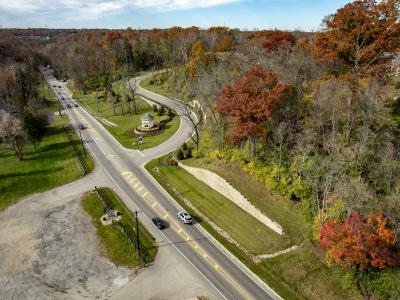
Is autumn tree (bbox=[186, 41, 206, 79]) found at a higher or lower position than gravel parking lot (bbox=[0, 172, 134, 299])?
higher

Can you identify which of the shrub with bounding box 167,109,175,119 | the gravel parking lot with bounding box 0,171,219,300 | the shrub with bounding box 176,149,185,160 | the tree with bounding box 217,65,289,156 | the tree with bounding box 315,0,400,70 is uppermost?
the tree with bounding box 315,0,400,70

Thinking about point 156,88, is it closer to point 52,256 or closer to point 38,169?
point 38,169

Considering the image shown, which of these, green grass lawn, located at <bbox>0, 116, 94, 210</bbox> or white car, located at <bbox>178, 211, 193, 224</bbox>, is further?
green grass lawn, located at <bbox>0, 116, 94, 210</bbox>

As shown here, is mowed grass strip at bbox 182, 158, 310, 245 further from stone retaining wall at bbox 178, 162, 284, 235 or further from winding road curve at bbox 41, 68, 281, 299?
winding road curve at bbox 41, 68, 281, 299

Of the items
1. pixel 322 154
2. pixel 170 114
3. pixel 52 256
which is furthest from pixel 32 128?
pixel 322 154

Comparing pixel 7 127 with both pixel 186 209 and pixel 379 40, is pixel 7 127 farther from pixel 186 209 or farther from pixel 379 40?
pixel 379 40

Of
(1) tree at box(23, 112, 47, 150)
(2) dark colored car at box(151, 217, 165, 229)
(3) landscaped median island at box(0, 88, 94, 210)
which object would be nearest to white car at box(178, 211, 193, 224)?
(2) dark colored car at box(151, 217, 165, 229)

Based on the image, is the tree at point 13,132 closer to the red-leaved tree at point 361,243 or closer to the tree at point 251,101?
the tree at point 251,101

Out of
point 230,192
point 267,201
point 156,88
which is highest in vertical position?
point 156,88
